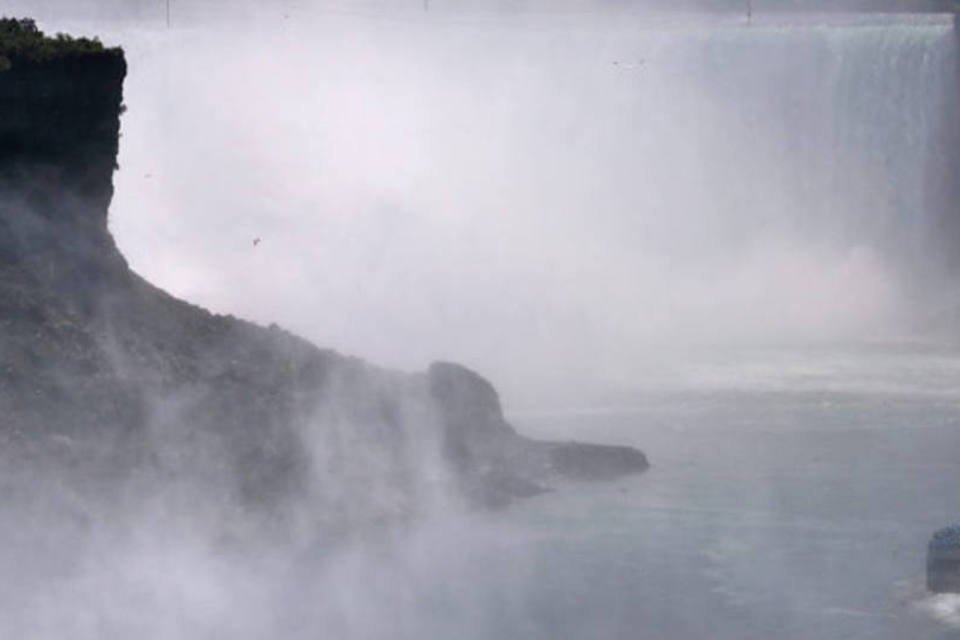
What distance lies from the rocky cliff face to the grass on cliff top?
0.03 metres

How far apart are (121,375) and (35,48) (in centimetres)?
218

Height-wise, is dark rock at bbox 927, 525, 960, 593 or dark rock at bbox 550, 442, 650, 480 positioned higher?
dark rock at bbox 550, 442, 650, 480

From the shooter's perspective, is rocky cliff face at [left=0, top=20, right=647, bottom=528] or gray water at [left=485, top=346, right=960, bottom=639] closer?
rocky cliff face at [left=0, top=20, right=647, bottom=528]

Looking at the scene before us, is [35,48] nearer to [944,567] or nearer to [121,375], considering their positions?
[121,375]

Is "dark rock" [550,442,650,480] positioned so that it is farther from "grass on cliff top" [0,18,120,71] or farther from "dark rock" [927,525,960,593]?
"grass on cliff top" [0,18,120,71]

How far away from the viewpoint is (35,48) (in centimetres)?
1596

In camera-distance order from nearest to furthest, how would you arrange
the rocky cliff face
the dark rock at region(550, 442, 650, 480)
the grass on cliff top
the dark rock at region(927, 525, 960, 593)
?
the rocky cliff face, the grass on cliff top, the dark rock at region(927, 525, 960, 593), the dark rock at region(550, 442, 650, 480)

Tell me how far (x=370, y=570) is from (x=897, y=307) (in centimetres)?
1775

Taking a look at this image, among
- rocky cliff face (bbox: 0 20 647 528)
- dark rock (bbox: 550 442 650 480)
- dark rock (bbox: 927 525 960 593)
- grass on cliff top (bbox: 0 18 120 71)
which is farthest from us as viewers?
dark rock (bbox: 550 442 650 480)

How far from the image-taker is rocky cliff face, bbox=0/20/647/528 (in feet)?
50.4

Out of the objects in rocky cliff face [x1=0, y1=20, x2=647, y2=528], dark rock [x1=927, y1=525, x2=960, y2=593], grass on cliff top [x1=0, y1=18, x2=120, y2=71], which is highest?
grass on cliff top [x1=0, y1=18, x2=120, y2=71]

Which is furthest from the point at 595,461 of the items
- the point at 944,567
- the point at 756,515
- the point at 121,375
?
the point at 121,375

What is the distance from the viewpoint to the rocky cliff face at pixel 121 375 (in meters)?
15.4

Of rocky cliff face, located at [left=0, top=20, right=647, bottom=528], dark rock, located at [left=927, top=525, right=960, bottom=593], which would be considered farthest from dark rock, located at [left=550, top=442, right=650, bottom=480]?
dark rock, located at [left=927, top=525, right=960, bottom=593]
